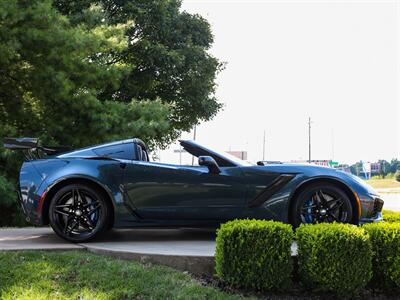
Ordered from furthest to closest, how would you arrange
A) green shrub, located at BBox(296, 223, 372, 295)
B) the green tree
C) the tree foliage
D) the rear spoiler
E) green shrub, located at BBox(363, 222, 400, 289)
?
1. the green tree
2. the tree foliage
3. the rear spoiler
4. green shrub, located at BBox(363, 222, 400, 289)
5. green shrub, located at BBox(296, 223, 372, 295)

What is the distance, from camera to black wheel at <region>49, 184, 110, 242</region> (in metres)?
5.21

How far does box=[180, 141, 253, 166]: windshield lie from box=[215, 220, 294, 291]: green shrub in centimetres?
146

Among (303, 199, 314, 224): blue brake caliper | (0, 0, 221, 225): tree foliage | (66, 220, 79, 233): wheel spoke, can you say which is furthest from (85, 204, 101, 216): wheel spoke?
(0, 0, 221, 225): tree foliage

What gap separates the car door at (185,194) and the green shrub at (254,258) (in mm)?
1147

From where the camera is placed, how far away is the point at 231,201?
5191 mm

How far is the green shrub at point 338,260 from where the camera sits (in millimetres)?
3908

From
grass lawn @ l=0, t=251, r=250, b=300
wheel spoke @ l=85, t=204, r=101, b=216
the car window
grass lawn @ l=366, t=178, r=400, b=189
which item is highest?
the car window

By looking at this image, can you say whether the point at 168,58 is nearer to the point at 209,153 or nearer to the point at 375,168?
the point at 209,153

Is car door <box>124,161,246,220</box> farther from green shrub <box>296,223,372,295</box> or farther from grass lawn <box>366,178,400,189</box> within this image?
grass lawn <box>366,178,400,189</box>

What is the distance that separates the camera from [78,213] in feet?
17.3

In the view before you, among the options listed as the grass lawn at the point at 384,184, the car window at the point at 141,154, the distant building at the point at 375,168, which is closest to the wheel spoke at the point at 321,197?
the car window at the point at 141,154

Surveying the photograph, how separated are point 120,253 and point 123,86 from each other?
14.4 metres

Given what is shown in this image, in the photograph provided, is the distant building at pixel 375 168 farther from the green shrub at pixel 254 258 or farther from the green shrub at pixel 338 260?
the green shrub at pixel 254 258

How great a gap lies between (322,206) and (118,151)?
2.39 metres
